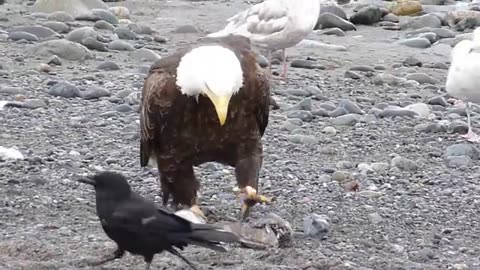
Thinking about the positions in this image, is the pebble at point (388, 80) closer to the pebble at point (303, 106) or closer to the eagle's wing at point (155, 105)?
the pebble at point (303, 106)

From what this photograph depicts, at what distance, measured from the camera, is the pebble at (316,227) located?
6113 mm

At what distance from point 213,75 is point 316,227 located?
3.55 ft

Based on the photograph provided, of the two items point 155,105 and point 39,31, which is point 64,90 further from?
point 155,105

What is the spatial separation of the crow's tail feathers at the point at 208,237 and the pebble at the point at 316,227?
0.97 m

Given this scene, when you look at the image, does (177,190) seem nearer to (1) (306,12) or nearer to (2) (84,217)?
(2) (84,217)

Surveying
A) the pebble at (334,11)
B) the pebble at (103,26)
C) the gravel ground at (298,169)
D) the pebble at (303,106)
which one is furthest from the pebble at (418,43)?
the pebble at (303,106)

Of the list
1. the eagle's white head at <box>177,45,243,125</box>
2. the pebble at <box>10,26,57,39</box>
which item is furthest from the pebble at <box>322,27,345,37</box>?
the eagle's white head at <box>177,45,243,125</box>

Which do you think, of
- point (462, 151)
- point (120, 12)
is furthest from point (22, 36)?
point (462, 151)

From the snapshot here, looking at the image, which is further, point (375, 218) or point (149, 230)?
point (375, 218)

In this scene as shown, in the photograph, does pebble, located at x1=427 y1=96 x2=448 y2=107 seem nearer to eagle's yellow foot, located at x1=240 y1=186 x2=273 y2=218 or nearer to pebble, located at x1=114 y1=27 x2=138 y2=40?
pebble, located at x1=114 y1=27 x2=138 y2=40

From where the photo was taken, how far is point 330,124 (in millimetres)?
9359

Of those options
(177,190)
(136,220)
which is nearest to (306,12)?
(177,190)

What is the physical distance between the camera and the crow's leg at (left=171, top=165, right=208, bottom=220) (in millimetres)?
6266

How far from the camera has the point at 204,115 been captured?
5906 millimetres
